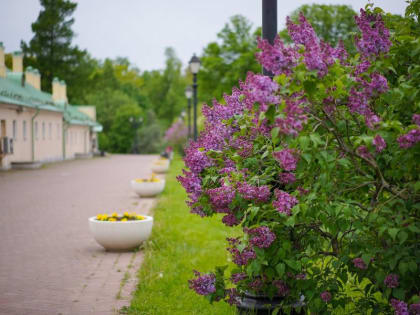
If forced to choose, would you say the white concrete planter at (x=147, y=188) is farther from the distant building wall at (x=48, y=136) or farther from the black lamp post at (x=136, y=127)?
the black lamp post at (x=136, y=127)

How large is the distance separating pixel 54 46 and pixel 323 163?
60.8 metres

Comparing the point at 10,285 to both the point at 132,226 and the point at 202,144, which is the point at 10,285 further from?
the point at 202,144

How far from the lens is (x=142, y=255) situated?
8.96 metres

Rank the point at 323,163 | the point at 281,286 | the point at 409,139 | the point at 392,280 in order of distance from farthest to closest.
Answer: the point at 281,286 → the point at 392,280 → the point at 323,163 → the point at 409,139

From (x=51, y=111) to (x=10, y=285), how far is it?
127 feet

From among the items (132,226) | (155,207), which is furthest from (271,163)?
(155,207)

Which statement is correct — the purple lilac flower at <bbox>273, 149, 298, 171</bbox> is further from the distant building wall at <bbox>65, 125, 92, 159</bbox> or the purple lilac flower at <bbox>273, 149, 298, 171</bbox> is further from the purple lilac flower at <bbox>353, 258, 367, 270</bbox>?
the distant building wall at <bbox>65, 125, 92, 159</bbox>

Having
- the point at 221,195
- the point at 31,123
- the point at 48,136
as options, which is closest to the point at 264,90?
the point at 221,195

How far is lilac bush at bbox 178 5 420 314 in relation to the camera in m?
3.11

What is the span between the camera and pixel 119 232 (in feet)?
29.4

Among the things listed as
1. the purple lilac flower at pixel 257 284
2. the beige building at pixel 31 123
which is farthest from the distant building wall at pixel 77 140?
the purple lilac flower at pixel 257 284

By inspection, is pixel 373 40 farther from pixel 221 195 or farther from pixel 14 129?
pixel 14 129

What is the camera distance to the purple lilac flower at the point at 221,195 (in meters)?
3.83

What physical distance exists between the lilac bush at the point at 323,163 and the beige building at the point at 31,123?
30057mm
